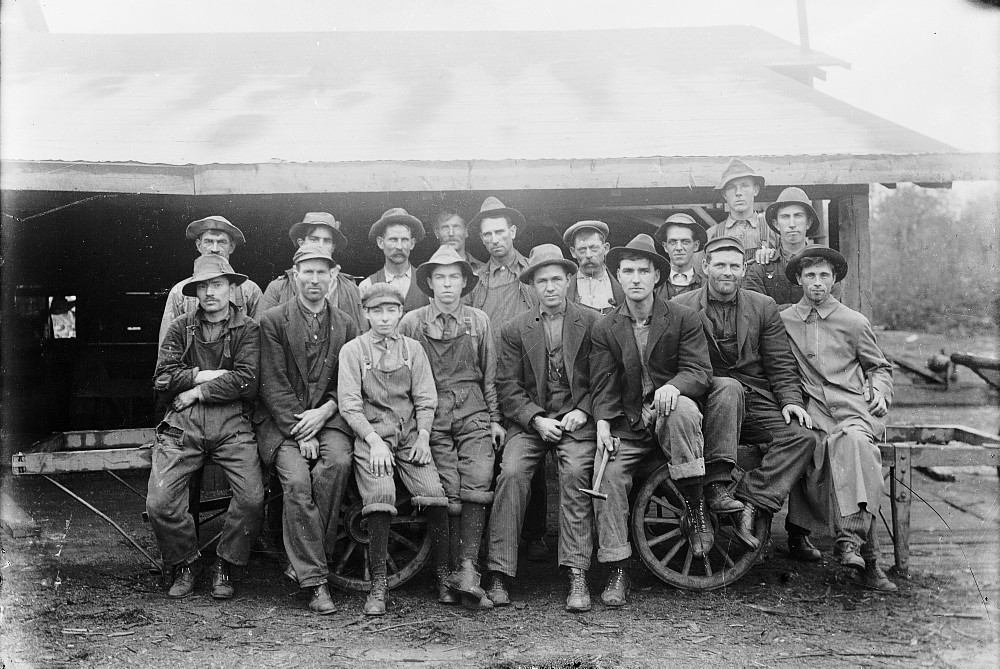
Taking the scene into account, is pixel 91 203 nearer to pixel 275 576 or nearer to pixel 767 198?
pixel 275 576

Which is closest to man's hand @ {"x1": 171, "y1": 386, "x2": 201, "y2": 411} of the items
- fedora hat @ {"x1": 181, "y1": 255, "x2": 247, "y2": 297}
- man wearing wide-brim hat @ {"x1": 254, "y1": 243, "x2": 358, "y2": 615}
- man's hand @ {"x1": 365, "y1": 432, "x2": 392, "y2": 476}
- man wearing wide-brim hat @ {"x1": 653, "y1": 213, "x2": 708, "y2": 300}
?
man wearing wide-brim hat @ {"x1": 254, "y1": 243, "x2": 358, "y2": 615}

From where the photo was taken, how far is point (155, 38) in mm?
10227

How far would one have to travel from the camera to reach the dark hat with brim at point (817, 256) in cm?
455

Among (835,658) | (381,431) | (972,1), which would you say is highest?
(972,1)

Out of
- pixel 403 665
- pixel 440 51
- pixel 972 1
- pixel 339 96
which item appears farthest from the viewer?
pixel 440 51

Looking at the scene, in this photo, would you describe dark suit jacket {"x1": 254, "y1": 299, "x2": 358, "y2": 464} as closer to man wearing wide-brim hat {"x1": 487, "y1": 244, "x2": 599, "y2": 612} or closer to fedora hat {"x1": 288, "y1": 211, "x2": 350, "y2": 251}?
fedora hat {"x1": 288, "y1": 211, "x2": 350, "y2": 251}

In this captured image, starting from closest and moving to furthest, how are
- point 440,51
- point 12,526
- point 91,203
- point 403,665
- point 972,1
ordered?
1. point 403,665
2. point 972,1
3. point 12,526
4. point 91,203
5. point 440,51

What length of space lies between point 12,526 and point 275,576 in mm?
2576

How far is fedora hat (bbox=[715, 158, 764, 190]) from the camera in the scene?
4.99 meters

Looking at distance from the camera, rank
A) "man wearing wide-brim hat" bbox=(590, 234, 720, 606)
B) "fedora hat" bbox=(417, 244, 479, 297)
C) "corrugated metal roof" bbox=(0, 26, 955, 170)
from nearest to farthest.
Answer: "man wearing wide-brim hat" bbox=(590, 234, 720, 606) < "fedora hat" bbox=(417, 244, 479, 297) < "corrugated metal roof" bbox=(0, 26, 955, 170)

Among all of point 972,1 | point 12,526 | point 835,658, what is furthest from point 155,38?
point 835,658

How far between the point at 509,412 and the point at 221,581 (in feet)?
5.97

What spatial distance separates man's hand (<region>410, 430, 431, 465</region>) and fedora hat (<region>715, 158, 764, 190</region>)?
99.2 inches

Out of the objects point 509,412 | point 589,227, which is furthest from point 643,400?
point 589,227
